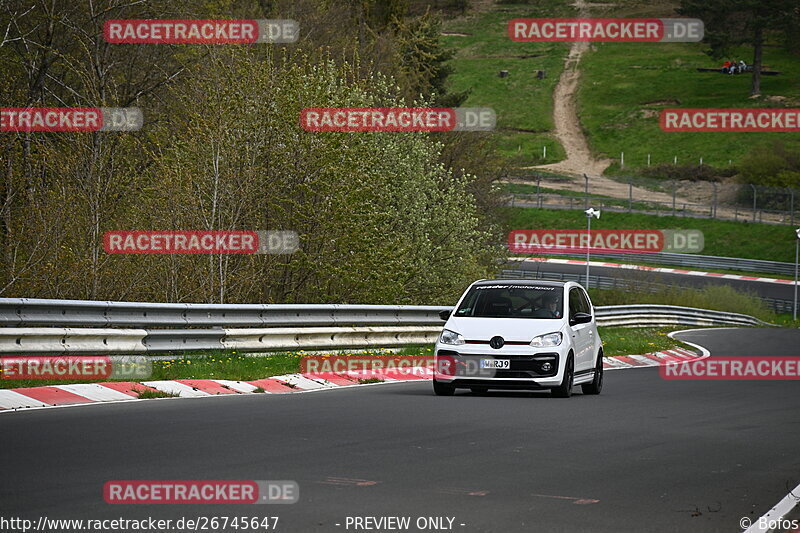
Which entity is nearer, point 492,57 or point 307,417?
point 307,417

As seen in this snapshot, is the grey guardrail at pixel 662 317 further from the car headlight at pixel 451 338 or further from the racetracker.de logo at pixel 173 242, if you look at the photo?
the car headlight at pixel 451 338

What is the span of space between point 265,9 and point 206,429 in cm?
4112

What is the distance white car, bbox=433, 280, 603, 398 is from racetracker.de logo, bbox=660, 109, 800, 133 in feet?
320

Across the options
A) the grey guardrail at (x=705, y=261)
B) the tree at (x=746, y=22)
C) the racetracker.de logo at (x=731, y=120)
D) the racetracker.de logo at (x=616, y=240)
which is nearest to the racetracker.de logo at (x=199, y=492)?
the grey guardrail at (x=705, y=261)

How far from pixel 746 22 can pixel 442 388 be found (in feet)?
371

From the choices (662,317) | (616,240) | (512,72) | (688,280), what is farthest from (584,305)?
(512,72)

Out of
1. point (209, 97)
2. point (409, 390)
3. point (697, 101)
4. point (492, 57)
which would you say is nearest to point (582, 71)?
point (492, 57)

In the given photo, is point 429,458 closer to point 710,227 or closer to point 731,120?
point 710,227

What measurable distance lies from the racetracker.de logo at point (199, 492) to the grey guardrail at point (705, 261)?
68.8 metres

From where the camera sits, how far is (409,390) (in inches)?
696

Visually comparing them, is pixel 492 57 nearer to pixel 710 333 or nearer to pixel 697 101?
pixel 697 101

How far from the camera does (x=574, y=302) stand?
1823 centimetres

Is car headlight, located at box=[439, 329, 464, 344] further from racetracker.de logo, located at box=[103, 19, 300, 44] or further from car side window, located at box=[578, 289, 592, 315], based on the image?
racetracker.de logo, located at box=[103, 19, 300, 44]

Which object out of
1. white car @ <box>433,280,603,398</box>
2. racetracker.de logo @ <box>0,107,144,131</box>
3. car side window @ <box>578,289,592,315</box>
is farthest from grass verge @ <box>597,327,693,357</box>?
racetracker.de logo @ <box>0,107,144,131</box>
